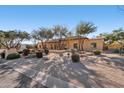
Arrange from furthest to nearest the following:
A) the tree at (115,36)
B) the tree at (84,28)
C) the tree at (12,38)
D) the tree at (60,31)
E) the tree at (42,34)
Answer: the tree at (42,34) → the tree at (115,36) → the tree at (60,31) → the tree at (12,38) → the tree at (84,28)

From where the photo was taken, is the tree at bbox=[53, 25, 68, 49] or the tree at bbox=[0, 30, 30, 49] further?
the tree at bbox=[53, 25, 68, 49]

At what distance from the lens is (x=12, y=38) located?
21.9 metres

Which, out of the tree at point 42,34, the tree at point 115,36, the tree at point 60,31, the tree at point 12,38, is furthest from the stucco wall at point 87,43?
the tree at point 12,38

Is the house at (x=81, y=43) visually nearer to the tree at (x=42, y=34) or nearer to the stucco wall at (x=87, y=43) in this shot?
the stucco wall at (x=87, y=43)

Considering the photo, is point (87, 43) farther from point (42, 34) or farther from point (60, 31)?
point (42, 34)

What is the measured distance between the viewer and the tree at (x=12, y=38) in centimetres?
2080

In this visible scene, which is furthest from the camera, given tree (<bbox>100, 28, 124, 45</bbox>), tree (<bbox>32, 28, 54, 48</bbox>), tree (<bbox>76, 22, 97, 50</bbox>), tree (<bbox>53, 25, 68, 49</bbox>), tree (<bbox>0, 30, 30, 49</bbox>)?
tree (<bbox>32, 28, 54, 48</bbox>)

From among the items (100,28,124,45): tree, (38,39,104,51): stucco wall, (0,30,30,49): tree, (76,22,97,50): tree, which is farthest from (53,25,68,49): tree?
(100,28,124,45): tree

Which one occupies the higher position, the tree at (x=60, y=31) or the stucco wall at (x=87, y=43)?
the tree at (x=60, y=31)

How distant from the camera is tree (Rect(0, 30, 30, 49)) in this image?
20.8m

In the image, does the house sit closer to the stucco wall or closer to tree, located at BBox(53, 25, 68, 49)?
the stucco wall

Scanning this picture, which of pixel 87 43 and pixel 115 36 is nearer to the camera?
pixel 87 43

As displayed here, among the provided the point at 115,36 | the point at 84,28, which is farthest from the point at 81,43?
the point at 115,36
